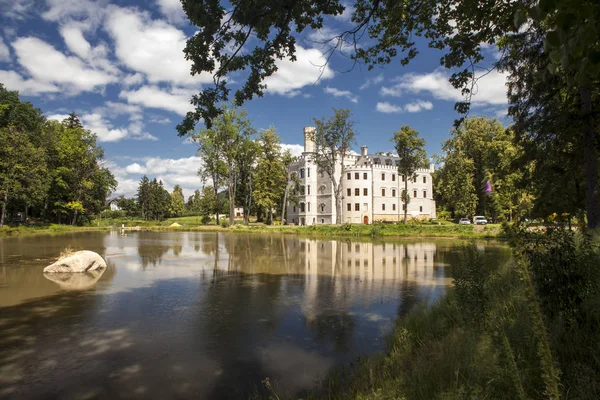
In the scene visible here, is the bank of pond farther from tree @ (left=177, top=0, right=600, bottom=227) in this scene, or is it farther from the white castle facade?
the white castle facade

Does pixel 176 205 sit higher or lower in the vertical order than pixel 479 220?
higher

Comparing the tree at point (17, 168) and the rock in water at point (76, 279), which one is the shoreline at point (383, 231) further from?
the rock in water at point (76, 279)

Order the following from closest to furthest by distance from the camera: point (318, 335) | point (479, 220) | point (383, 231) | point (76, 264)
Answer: point (318, 335) < point (76, 264) < point (383, 231) < point (479, 220)

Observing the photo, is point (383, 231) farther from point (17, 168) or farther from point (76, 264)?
point (17, 168)

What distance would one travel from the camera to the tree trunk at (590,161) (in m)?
9.15

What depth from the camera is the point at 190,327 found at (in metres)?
8.28

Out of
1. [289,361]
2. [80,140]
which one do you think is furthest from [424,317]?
[80,140]

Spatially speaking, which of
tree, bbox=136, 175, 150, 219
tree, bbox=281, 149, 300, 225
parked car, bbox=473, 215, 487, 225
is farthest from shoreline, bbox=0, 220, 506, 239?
tree, bbox=136, 175, 150, 219

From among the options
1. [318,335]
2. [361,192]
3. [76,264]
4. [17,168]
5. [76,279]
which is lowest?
[318,335]

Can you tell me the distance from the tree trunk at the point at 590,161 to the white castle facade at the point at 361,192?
5073 cm

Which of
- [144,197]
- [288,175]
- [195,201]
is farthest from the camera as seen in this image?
[195,201]

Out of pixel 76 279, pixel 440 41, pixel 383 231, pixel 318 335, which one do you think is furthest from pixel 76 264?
pixel 383 231

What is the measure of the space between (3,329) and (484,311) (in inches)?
388

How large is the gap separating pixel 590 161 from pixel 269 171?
5526 centimetres
